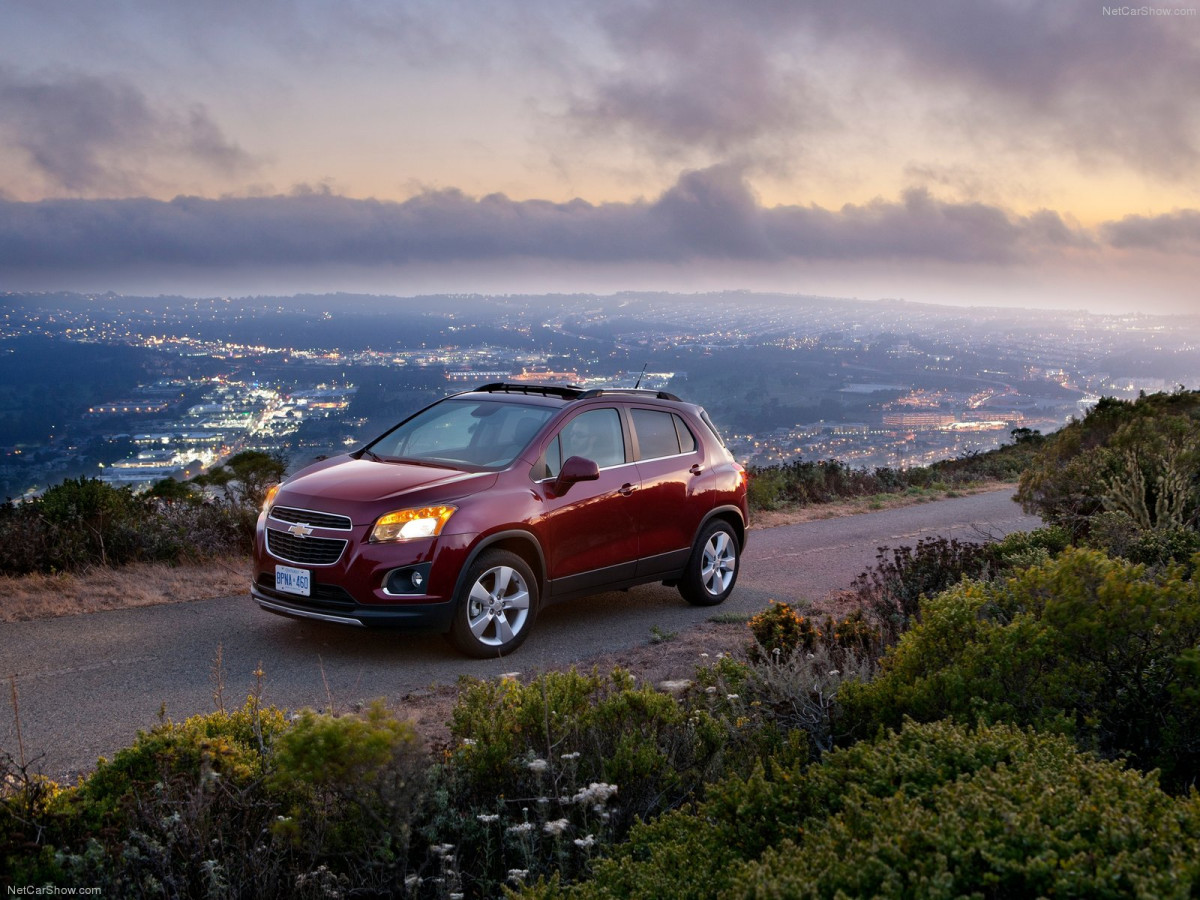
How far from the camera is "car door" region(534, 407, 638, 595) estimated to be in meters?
7.50

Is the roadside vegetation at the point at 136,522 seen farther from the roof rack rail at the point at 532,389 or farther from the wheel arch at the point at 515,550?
the wheel arch at the point at 515,550

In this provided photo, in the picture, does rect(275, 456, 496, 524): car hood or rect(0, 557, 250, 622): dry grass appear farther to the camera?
rect(0, 557, 250, 622): dry grass

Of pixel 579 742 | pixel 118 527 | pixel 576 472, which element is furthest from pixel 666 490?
pixel 118 527

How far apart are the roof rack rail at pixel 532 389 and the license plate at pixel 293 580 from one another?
2413mm

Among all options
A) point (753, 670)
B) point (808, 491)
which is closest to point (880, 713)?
point (753, 670)

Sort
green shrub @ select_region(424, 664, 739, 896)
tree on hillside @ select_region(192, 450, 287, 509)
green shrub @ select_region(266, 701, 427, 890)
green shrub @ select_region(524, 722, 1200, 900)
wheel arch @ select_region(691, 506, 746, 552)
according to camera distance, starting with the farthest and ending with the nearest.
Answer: tree on hillside @ select_region(192, 450, 287, 509), wheel arch @ select_region(691, 506, 746, 552), green shrub @ select_region(424, 664, 739, 896), green shrub @ select_region(266, 701, 427, 890), green shrub @ select_region(524, 722, 1200, 900)

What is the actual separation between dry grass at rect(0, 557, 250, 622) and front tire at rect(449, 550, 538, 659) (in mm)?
3263

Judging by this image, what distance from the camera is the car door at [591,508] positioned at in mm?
7500

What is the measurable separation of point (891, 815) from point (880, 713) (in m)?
1.69

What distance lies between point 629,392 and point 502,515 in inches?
81.2

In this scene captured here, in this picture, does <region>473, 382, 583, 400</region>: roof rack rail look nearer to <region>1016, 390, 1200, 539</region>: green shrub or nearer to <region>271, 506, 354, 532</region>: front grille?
<region>271, 506, 354, 532</region>: front grille

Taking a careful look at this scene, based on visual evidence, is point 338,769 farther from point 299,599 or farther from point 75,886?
point 299,599

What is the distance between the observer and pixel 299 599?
6934 mm

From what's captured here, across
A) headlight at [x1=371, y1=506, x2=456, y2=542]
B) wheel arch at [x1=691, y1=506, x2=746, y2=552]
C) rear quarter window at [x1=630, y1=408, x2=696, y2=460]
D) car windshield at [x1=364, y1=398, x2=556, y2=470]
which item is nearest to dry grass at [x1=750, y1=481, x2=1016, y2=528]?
wheel arch at [x1=691, y1=506, x2=746, y2=552]
